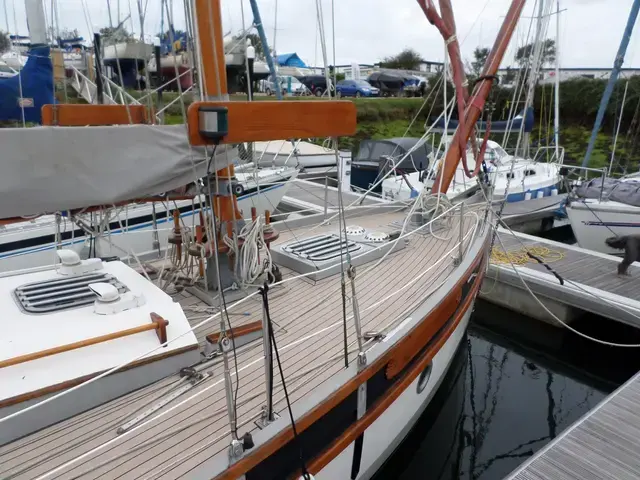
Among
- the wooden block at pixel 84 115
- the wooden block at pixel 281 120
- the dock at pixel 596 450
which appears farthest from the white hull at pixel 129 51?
the dock at pixel 596 450

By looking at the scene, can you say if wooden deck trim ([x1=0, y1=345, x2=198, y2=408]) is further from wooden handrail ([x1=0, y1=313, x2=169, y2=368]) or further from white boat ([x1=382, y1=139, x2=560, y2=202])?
white boat ([x1=382, y1=139, x2=560, y2=202])

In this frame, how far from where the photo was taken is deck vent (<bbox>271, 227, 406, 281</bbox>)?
4176 millimetres

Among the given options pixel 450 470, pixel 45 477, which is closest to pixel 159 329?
pixel 45 477

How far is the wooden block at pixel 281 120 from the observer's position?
204cm

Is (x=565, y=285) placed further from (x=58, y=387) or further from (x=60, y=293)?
(x=58, y=387)

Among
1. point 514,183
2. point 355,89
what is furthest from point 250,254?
point 355,89

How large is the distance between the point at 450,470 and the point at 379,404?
2078 mm

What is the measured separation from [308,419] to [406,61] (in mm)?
44820

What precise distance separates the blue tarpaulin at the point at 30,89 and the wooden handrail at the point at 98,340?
12.9 feet

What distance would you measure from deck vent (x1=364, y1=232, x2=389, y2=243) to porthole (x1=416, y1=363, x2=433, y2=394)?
1352 millimetres

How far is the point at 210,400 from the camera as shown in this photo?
2.63 m

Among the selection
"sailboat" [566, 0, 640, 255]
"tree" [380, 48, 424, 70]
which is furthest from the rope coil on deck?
"tree" [380, 48, 424, 70]

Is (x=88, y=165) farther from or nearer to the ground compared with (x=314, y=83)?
nearer to the ground

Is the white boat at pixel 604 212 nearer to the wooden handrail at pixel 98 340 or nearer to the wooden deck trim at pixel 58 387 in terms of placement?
the wooden handrail at pixel 98 340
